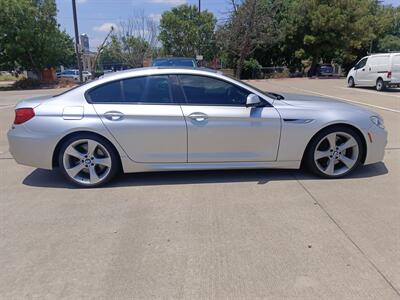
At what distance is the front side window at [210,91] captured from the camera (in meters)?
4.64

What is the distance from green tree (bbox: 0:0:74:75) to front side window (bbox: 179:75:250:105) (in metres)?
29.3

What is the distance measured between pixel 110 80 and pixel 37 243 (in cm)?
221

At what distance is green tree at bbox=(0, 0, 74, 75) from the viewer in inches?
1141

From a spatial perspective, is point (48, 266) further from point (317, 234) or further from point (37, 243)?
point (317, 234)

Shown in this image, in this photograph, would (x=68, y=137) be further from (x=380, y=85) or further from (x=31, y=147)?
(x=380, y=85)

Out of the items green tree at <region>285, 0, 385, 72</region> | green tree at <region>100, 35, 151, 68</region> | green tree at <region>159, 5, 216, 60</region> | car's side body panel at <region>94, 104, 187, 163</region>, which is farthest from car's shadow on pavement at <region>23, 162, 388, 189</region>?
green tree at <region>159, 5, 216, 60</region>

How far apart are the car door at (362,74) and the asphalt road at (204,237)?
16.3 meters

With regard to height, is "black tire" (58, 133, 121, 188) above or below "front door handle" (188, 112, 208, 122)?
below

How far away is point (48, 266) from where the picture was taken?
293 centimetres

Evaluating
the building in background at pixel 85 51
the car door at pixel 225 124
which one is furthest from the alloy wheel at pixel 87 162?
the building in background at pixel 85 51

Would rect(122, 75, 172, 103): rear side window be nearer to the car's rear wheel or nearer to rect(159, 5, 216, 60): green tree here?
the car's rear wheel

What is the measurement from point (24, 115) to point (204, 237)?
2870mm

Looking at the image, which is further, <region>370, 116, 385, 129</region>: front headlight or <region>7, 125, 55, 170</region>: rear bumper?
<region>370, 116, 385, 129</region>: front headlight

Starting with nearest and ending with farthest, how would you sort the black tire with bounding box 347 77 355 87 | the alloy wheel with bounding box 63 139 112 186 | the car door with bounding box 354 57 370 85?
1. the alloy wheel with bounding box 63 139 112 186
2. the car door with bounding box 354 57 370 85
3. the black tire with bounding box 347 77 355 87
